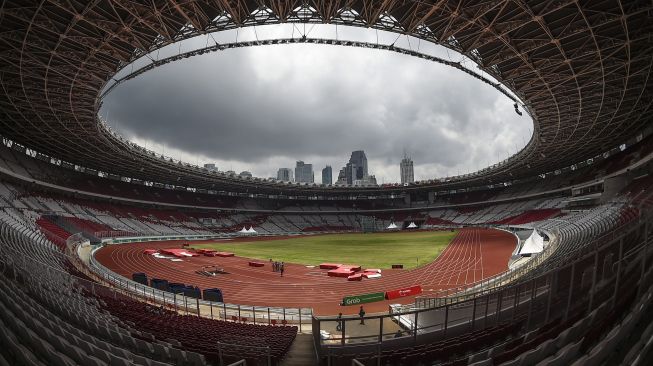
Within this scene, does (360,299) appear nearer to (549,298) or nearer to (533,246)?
(549,298)

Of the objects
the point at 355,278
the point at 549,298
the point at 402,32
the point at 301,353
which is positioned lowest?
the point at 355,278

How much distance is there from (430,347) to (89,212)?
5905 cm

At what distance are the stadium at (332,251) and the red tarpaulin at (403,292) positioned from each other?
3.7 inches

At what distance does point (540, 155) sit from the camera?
50.7 m

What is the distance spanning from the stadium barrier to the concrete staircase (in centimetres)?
60

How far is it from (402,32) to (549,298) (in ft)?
60.5

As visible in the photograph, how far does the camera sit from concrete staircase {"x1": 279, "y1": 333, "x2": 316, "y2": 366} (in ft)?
35.0

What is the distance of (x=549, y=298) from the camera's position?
845cm

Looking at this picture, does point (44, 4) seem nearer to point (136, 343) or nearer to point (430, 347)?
point (136, 343)

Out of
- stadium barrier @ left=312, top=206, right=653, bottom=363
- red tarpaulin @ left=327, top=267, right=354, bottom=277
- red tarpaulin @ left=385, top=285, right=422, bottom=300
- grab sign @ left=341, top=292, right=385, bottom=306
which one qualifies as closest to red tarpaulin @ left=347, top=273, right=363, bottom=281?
red tarpaulin @ left=327, top=267, right=354, bottom=277

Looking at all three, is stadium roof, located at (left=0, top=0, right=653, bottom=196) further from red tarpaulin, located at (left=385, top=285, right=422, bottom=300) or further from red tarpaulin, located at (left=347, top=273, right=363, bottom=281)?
red tarpaulin, located at (left=347, top=273, right=363, bottom=281)

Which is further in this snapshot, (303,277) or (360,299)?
(303,277)

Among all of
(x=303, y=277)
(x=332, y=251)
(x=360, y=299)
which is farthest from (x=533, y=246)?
(x=332, y=251)

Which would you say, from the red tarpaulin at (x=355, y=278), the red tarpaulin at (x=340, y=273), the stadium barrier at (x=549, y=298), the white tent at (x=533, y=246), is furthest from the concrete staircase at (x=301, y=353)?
the white tent at (x=533, y=246)
